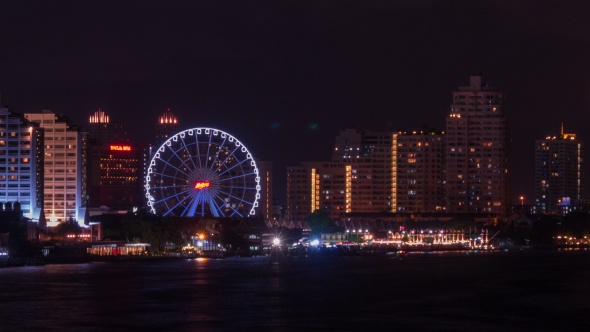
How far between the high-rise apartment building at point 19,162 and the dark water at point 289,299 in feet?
193

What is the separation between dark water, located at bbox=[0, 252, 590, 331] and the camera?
62062mm

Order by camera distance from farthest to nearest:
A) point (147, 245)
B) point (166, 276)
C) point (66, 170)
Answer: point (66, 170), point (147, 245), point (166, 276)

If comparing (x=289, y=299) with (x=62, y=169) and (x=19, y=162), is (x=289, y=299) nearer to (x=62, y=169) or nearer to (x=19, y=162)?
(x=19, y=162)

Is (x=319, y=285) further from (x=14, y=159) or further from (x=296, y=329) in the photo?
(x=14, y=159)

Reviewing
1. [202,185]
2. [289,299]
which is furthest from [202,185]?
[289,299]

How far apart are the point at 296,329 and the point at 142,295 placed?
24.3 metres

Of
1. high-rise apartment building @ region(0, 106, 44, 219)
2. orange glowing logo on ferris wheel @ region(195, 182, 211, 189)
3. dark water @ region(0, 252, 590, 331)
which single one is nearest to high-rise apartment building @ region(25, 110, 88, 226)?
high-rise apartment building @ region(0, 106, 44, 219)

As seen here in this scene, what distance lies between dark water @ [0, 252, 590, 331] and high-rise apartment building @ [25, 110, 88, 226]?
6874 cm

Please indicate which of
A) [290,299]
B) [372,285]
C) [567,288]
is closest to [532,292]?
[567,288]

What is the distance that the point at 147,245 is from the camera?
147m

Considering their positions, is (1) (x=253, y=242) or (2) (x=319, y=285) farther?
(1) (x=253, y=242)

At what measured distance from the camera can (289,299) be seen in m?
78.1

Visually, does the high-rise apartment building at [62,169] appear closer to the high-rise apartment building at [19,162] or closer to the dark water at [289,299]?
the high-rise apartment building at [19,162]

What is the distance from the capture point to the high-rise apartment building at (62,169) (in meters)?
184
